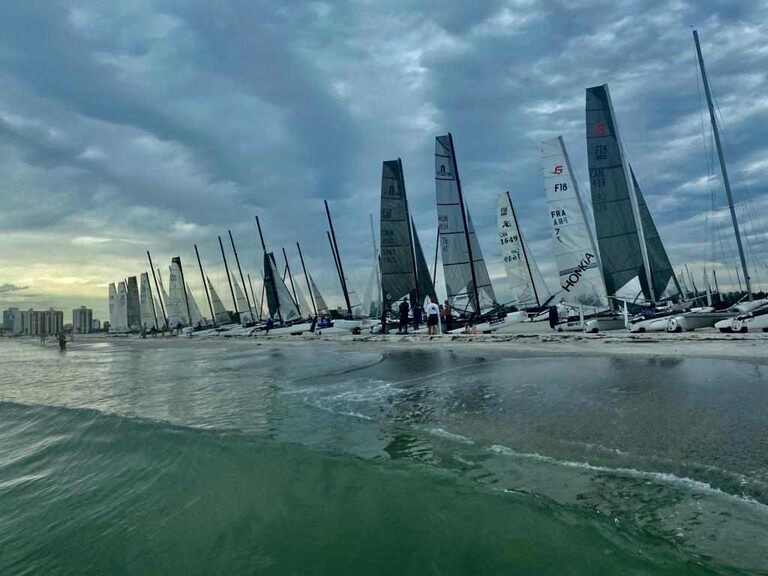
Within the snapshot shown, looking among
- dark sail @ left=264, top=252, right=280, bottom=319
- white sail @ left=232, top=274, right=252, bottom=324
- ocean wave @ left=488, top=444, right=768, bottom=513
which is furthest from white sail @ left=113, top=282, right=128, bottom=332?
ocean wave @ left=488, top=444, right=768, bottom=513

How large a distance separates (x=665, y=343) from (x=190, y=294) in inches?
2967

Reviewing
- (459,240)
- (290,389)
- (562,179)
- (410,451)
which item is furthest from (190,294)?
(410,451)

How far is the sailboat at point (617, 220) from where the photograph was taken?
2361 cm

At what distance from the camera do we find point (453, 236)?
31.8 m

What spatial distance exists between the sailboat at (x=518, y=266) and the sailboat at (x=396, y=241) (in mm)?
8192

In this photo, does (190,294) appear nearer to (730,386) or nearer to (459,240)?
(459,240)

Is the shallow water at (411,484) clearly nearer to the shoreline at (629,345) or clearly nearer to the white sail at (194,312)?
the shoreline at (629,345)

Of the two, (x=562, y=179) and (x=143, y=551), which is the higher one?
(x=562, y=179)

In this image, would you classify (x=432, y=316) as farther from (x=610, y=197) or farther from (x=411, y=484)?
(x=411, y=484)

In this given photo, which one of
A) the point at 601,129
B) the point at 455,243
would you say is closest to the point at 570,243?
the point at 601,129

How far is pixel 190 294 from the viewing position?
77.1 m

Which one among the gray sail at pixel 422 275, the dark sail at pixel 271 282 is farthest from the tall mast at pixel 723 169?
the dark sail at pixel 271 282

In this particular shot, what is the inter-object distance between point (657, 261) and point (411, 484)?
81.3 feet

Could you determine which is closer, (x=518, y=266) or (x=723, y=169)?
(x=723, y=169)
